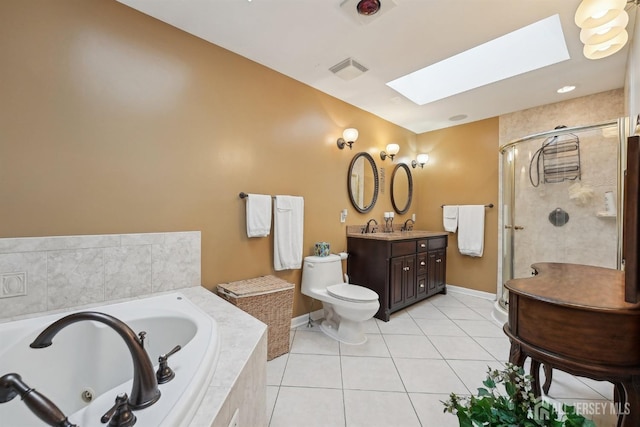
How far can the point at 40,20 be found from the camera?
1416 millimetres

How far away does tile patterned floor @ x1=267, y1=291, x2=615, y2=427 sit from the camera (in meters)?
1.47

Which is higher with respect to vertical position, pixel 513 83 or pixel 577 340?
pixel 513 83

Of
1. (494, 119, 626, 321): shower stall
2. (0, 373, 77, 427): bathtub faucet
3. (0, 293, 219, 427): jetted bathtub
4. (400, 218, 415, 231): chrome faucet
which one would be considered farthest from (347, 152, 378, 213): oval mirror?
(0, 373, 77, 427): bathtub faucet

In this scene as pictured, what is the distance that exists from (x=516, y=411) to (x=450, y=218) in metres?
3.25

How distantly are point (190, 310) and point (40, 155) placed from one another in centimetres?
116

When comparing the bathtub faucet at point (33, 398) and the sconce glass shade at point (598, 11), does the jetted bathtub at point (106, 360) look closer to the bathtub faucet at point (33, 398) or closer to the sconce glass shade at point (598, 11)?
the bathtub faucet at point (33, 398)

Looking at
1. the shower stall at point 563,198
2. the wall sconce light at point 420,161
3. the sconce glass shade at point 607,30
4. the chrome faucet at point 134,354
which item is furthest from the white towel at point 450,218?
the chrome faucet at point 134,354

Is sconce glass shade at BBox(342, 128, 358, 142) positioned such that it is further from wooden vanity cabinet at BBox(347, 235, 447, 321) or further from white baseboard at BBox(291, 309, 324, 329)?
white baseboard at BBox(291, 309, 324, 329)

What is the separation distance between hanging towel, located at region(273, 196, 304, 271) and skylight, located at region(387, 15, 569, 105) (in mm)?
1570

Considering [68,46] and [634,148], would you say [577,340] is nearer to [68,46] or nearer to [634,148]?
[634,148]

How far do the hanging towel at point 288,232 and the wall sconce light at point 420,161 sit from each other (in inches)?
92.9

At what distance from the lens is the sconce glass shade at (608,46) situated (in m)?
1.38

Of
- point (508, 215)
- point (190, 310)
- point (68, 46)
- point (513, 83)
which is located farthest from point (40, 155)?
point (508, 215)

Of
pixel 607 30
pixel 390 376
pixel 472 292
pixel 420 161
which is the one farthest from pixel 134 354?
pixel 420 161
